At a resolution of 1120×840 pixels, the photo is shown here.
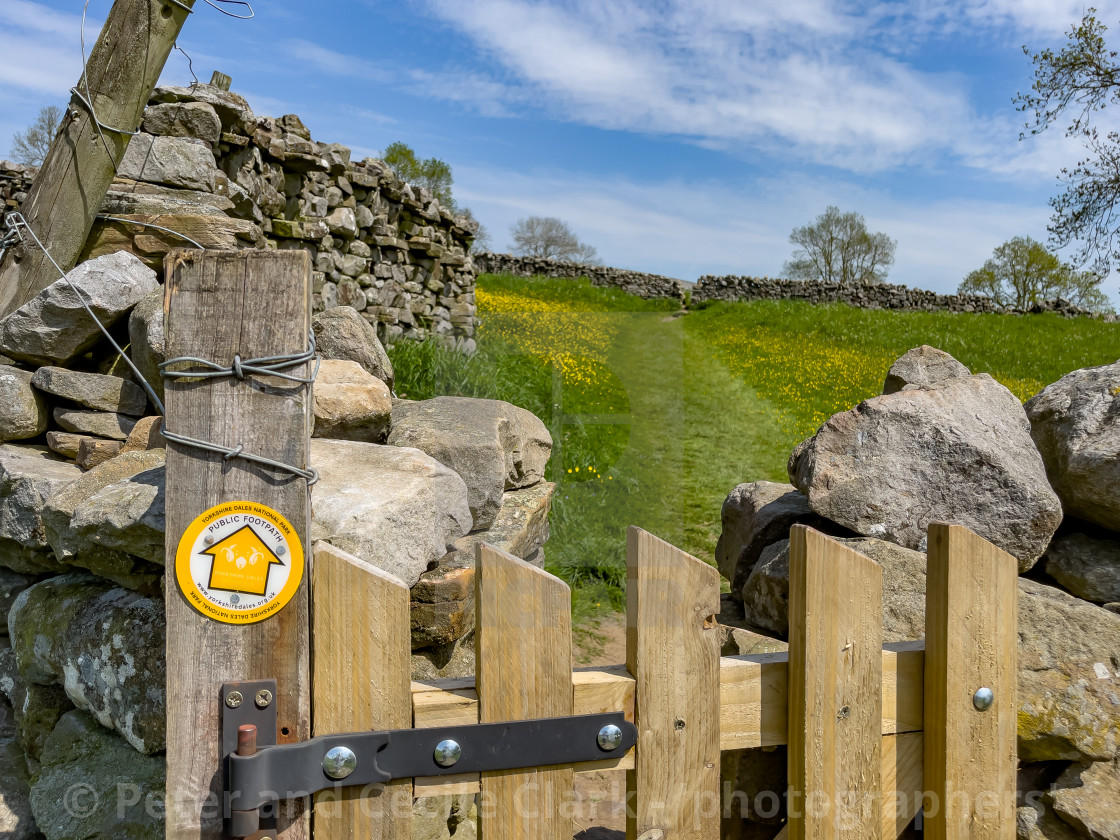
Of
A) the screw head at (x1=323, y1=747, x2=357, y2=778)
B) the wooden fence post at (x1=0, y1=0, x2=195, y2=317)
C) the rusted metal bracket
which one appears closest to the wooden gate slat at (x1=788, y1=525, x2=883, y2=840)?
the rusted metal bracket

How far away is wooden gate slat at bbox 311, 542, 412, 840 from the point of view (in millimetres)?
1277

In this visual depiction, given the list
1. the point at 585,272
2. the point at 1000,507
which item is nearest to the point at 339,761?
the point at 1000,507

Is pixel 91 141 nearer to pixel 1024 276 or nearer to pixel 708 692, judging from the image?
pixel 708 692

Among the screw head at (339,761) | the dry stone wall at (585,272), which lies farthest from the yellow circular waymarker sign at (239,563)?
the dry stone wall at (585,272)

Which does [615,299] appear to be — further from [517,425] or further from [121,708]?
[121,708]

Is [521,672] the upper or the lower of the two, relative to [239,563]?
lower

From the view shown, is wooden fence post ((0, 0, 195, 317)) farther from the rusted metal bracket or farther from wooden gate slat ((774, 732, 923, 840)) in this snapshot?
wooden gate slat ((774, 732, 923, 840))

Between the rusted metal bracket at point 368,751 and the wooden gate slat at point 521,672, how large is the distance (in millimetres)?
30

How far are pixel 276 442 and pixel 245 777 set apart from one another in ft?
1.87

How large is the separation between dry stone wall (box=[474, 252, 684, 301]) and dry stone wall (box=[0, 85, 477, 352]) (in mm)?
12799

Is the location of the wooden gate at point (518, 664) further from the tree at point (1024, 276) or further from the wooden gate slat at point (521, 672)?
the tree at point (1024, 276)

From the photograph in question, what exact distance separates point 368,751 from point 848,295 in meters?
23.8

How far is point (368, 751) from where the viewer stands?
4.16 ft

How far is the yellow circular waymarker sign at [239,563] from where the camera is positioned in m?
1.27
